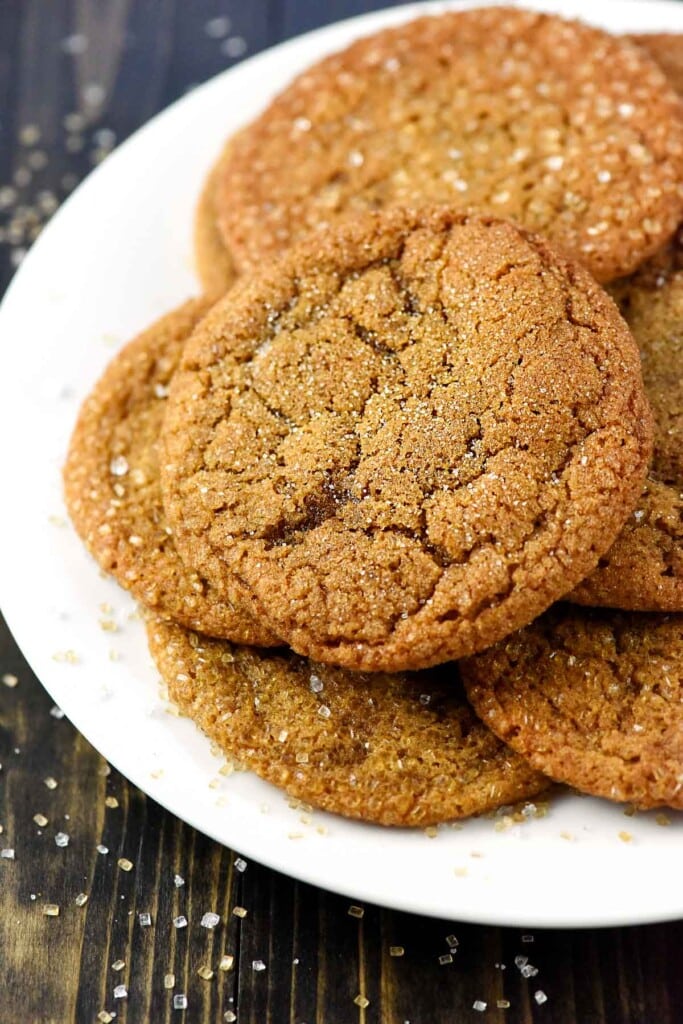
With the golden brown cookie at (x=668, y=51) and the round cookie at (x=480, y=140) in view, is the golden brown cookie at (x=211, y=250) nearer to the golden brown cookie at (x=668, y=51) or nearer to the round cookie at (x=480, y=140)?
the round cookie at (x=480, y=140)

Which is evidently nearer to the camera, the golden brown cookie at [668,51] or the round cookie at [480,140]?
the round cookie at [480,140]

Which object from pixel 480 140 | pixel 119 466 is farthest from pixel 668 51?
pixel 119 466

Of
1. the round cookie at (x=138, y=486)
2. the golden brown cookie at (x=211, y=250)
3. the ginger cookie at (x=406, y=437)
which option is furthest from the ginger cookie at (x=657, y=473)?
the golden brown cookie at (x=211, y=250)

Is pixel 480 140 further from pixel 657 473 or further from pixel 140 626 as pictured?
pixel 140 626

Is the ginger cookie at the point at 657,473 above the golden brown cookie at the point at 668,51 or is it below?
below

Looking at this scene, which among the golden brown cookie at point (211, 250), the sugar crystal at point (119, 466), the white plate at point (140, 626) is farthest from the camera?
the golden brown cookie at point (211, 250)
